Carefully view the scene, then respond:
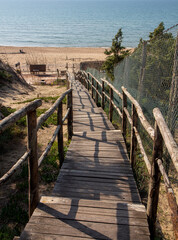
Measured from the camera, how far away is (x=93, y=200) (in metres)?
2.75

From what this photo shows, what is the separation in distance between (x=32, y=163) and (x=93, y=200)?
2.57 ft

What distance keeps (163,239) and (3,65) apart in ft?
52.4

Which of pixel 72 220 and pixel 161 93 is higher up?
pixel 161 93

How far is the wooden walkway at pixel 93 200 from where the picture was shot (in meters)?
2.28

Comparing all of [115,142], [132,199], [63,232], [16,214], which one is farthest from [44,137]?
[63,232]

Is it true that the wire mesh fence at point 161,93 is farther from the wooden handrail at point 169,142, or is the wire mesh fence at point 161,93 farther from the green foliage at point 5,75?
the green foliage at point 5,75

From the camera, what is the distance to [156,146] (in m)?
2.36

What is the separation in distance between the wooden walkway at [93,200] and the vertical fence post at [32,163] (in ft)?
0.33

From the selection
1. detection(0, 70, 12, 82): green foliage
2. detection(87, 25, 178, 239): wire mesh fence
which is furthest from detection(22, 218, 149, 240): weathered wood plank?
detection(0, 70, 12, 82): green foliage

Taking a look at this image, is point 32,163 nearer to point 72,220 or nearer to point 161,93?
point 72,220

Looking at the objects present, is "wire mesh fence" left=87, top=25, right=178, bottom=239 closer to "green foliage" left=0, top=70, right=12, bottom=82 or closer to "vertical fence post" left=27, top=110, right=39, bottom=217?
"vertical fence post" left=27, top=110, right=39, bottom=217

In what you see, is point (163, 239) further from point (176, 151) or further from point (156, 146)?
point (176, 151)

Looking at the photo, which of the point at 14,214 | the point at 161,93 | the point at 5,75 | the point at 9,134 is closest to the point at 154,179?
the point at 14,214

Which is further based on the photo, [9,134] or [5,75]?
[5,75]
